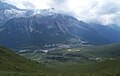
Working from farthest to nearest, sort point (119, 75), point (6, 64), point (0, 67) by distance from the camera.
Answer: point (6, 64), point (0, 67), point (119, 75)

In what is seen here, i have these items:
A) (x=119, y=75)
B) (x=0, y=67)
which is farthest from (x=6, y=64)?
(x=119, y=75)

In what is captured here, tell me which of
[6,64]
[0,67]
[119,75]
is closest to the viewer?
[119,75]

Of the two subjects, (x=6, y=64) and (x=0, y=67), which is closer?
(x=0, y=67)

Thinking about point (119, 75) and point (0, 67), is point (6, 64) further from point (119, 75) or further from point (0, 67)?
point (119, 75)

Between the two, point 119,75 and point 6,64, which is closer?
point 119,75

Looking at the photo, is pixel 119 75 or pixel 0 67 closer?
pixel 119 75
